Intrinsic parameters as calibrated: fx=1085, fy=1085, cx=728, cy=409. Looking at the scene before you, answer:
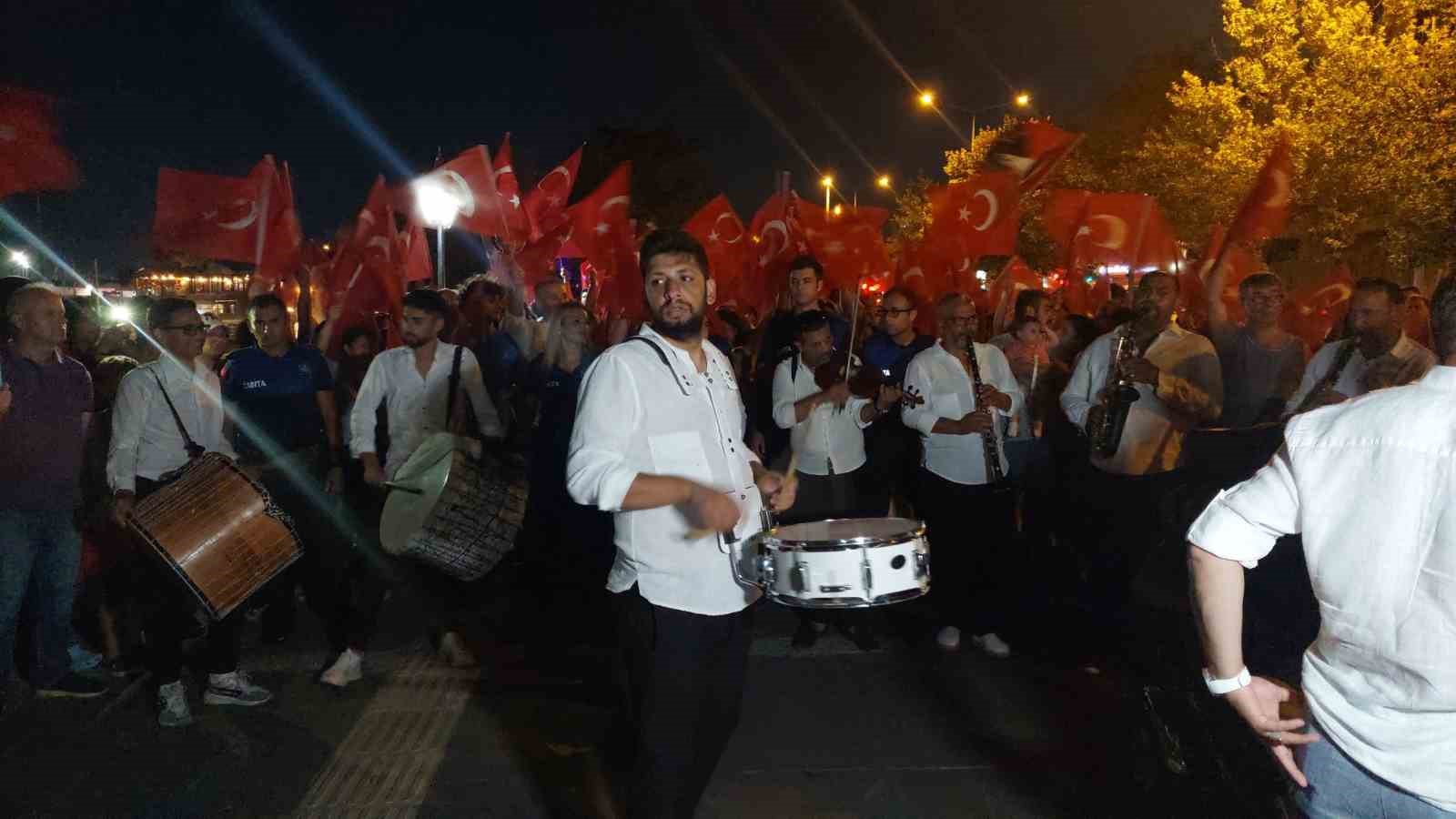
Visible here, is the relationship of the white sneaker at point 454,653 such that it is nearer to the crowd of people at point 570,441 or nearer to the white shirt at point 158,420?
the crowd of people at point 570,441

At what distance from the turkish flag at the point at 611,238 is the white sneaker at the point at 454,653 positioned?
5.14 metres

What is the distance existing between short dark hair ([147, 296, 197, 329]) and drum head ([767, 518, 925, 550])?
370 centimetres

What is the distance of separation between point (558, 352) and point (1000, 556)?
3.23 meters

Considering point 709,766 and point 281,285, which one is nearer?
point 709,766

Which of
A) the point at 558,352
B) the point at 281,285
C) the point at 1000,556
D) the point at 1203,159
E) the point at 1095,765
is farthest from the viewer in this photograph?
the point at 1203,159

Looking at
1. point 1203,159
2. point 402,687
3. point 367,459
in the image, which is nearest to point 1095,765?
point 402,687

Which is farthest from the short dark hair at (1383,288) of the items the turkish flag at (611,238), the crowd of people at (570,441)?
the turkish flag at (611,238)

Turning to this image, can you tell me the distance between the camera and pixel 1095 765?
15.3ft

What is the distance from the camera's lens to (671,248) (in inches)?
132

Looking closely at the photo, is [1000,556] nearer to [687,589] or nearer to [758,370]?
[758,370]

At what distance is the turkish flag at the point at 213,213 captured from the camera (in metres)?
9.80

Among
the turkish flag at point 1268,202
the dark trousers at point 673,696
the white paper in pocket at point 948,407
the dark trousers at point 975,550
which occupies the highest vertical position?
the turkish flag at point 1268,202

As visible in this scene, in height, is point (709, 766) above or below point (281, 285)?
below

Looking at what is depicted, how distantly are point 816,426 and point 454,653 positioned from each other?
246 centimetres
